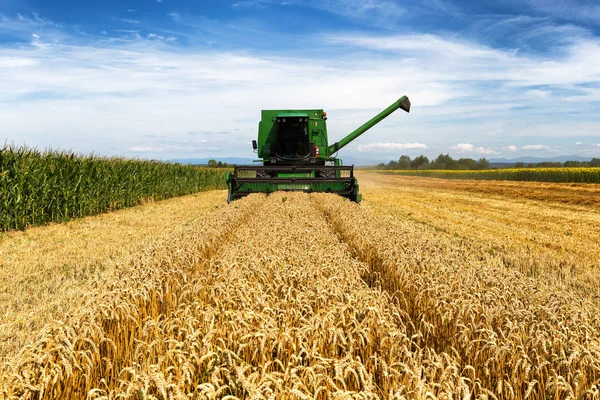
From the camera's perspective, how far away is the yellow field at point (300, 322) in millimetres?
2432

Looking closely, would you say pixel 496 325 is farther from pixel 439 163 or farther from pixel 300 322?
pixel 439 163

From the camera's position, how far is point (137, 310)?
12.5 ft

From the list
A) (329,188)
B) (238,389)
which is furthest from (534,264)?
(329,188)

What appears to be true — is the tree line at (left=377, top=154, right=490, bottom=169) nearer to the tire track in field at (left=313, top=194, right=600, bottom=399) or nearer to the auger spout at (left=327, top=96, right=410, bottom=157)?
the auger spout at (left=327, top=96, right=410, bottom=157)

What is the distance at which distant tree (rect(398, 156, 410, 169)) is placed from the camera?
426 feet

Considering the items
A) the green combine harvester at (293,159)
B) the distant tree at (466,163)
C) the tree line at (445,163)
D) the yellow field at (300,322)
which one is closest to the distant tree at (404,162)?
the tree line at (445,163)

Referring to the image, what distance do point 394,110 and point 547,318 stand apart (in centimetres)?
1921

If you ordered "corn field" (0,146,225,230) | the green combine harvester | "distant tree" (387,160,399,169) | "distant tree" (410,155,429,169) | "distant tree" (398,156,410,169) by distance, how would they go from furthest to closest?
1. "distant tree" (387,160,399,169)
2. "distant tree" (398,156,410,169)
3. "distant tree" (410,155,429,169)
4. the green combine harvester
5. "corn field" (0,146,225,230)

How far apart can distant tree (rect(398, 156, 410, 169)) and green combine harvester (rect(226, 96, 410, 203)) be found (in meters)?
113

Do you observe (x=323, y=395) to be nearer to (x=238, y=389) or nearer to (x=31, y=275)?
(x=238, y=389)

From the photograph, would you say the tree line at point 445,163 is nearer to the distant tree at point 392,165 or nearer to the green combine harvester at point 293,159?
the distant tree at point 392,165

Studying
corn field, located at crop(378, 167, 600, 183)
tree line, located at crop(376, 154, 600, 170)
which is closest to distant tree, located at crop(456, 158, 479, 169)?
tree line, located at crop(376, 154, 600, 170)

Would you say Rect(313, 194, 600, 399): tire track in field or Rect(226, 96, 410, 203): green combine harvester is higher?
Rect(226, 96, 410, 203): green combine harvester

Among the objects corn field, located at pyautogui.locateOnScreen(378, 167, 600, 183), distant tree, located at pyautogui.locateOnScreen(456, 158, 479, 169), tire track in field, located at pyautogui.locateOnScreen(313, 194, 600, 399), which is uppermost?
distant tree, located at pyautogui.locateOnScreen(456, 158, 479, 169)
